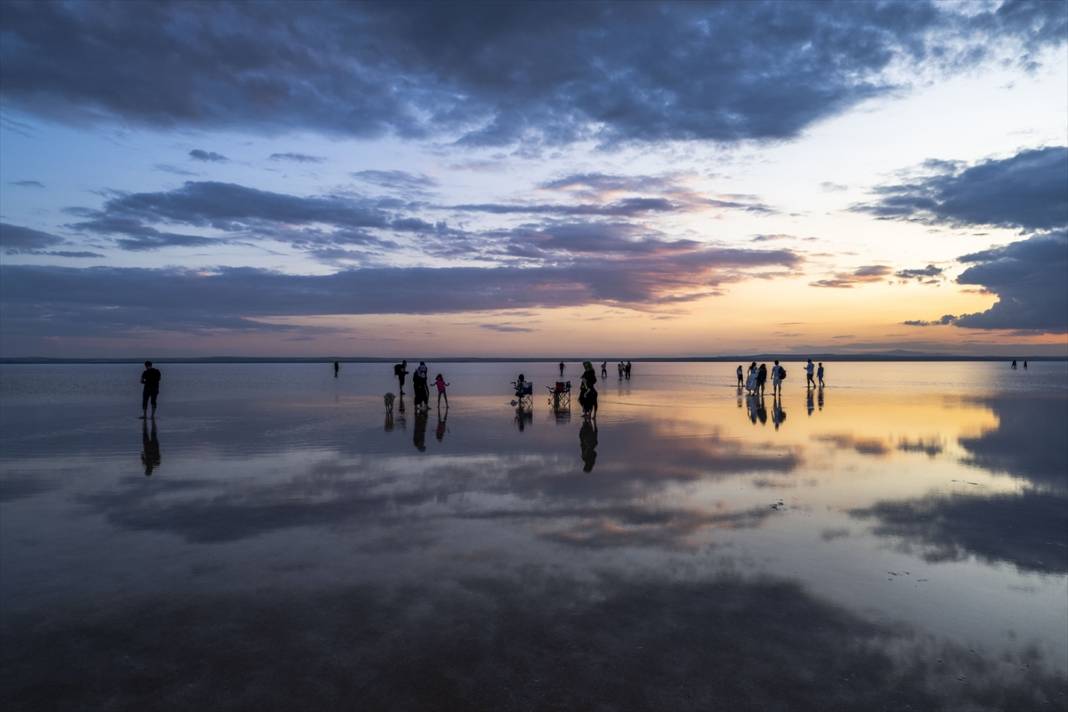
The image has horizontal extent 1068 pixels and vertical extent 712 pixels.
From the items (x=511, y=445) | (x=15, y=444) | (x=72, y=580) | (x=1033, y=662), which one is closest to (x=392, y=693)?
(x=72, y=580)

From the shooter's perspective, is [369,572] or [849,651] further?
[369,572]

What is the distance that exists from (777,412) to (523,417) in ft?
37.5

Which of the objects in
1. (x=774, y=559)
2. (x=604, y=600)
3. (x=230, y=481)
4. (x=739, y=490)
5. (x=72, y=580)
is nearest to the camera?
(x=604, y=600)

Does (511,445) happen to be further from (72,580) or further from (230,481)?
(72,580)

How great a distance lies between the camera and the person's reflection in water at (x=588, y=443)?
49.7 ft

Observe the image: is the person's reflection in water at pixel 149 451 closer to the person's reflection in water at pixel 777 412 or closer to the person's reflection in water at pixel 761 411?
the person's reflection in water at pixel 777 412

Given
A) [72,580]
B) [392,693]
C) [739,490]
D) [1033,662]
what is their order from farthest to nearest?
[739,490], [72,580], [1033,662], [392,693]

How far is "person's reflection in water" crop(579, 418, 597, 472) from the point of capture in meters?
15.1

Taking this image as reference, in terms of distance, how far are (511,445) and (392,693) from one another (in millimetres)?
13076

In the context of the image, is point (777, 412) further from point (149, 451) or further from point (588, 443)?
point (149, 451)

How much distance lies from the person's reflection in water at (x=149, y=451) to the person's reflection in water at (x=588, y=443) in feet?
31.2

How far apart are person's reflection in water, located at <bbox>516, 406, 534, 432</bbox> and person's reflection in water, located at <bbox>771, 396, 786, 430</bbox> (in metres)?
8.88

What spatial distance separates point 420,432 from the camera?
68.9ft

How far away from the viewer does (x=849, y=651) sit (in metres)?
5.82
